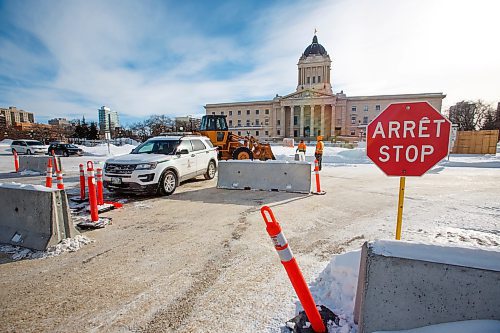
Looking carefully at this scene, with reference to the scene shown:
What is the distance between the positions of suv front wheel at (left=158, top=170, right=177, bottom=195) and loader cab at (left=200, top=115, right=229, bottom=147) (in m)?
6.80

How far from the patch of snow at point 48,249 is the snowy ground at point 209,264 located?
16cm

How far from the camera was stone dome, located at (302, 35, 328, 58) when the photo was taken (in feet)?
281

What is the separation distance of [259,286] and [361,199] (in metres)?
5.43

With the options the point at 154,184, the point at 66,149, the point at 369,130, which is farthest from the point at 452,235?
the point at 66,149

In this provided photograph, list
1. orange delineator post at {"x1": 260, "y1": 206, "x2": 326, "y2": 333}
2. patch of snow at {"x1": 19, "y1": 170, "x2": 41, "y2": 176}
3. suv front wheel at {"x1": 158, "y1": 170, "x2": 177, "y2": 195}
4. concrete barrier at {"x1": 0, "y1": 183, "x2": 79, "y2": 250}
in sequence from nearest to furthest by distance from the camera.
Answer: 1. orange delineator post at {"x1": 260, "y1": 206, "x2": 326, "y2": 333}
2. concrete barrier at {"x1": 0, "y1": 183, "x2": 79, "y2": 250}
3. suv front wheel at {"x1": 158, "y1": 170, "x2": 177, "y2": 195}
4. patch of snow at {"x1": 19, "y1": 170, "x2": 41, "y2": 176}

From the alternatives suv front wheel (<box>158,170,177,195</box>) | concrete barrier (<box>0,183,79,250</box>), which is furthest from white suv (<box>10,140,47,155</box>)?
concrete barrier (<box>0,183,79,250</box>)

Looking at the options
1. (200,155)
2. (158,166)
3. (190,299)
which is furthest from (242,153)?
(190,299)

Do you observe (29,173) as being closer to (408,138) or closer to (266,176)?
(266,176)

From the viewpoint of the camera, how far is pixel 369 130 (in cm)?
333

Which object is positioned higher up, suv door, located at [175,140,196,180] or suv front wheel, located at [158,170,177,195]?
suv door, located at [175,140,196,180]

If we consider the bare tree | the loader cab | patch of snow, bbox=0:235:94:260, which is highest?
the bare tree

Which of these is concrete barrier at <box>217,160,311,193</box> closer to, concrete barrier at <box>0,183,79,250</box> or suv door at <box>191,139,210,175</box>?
suv door at <box>191,139,210,175</box>

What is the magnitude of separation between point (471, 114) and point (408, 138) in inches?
3330

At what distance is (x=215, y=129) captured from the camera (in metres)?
15.0
